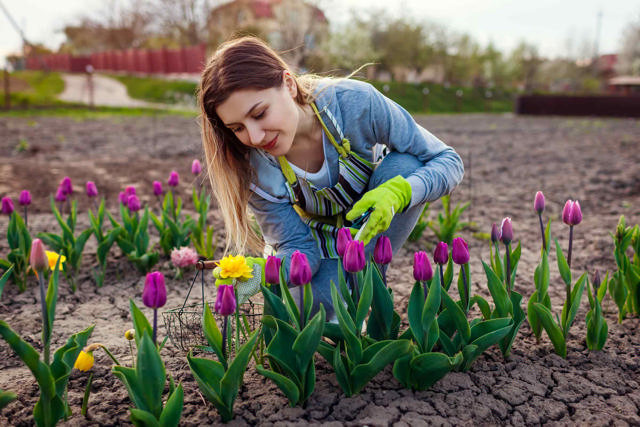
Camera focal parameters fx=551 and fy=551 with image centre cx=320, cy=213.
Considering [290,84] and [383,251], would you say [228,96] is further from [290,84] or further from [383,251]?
[383,251]

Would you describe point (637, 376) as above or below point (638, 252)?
below

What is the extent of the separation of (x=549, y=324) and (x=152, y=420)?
1.13m

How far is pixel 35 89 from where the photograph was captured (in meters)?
20.0

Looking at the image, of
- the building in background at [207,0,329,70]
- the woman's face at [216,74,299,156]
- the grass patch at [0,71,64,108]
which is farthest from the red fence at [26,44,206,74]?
the woman's face at [216,74,299,156]

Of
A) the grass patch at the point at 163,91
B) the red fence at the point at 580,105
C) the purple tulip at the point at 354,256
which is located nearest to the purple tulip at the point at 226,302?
the purple tulip at the point at 354,256

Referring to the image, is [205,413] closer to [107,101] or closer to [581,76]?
[107,101]

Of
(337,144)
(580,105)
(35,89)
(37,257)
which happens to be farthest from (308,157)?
(35,89)

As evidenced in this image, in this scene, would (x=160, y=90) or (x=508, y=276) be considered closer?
(x=508, y=276)

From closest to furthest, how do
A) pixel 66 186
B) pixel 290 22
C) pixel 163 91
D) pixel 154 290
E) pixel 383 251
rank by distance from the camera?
1. pixel 154 290
2. pixel 383 251
3. pixel 66 186
4. pixel 163 91
5. pixel 290 22

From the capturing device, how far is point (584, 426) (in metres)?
1.36

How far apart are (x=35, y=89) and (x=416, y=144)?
70.4ft

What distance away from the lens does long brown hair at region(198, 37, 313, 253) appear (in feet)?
5.31

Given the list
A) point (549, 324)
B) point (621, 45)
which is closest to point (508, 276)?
point (549, 324)

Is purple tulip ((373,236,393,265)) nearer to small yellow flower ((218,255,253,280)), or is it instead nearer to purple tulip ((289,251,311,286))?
purple tulip ((289,251,311,286))
